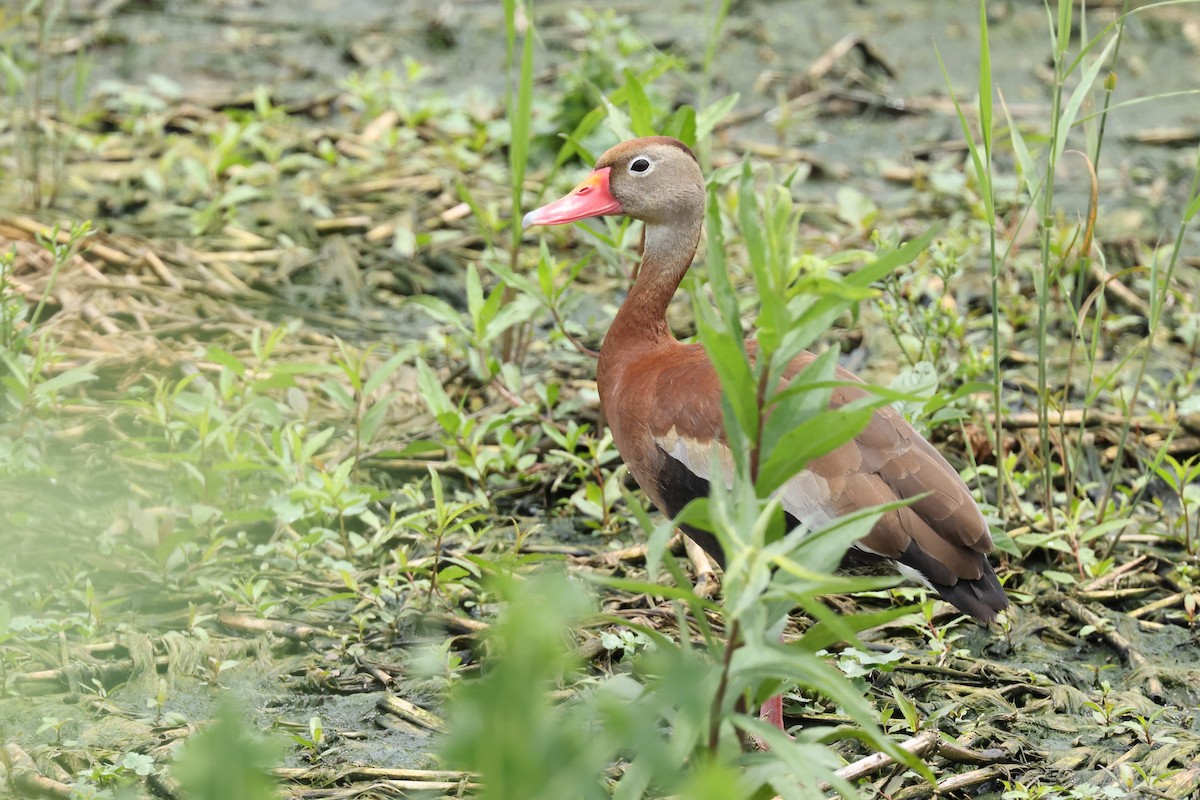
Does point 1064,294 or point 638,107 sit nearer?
point 1064,294

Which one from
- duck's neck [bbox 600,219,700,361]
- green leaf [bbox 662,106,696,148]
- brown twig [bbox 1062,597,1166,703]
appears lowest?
brown twig [bbox 1062,597,1166,703]

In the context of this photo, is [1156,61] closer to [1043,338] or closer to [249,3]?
[1043,338]

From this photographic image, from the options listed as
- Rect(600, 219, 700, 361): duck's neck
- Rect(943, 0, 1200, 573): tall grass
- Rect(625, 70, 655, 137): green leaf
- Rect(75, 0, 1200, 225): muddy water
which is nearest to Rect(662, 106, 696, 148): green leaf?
Rect(625, 70, 655, 137): green leaf

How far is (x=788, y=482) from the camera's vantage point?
130 inches

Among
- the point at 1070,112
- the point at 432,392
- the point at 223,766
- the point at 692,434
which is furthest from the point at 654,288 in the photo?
the point at 223,766

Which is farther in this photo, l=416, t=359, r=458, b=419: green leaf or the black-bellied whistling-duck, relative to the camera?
l=416, t=359, r=458, b=419: green leaf

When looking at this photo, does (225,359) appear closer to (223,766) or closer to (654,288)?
(654,288)

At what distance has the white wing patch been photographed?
3.26 metres

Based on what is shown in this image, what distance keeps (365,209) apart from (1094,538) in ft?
11.1

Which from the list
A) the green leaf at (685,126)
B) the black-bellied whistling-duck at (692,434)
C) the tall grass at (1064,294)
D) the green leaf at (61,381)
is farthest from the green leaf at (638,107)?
the green leaf at (61,381)

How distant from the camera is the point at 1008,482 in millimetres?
4062

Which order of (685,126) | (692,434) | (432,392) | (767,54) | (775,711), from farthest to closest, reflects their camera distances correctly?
(767,54) < (432,392) < (685,126) < (692,434) < (775,711)

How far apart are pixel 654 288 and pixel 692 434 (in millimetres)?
681

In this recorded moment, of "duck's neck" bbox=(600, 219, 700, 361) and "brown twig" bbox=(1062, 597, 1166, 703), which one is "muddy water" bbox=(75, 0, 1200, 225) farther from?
"brown twig" bbox=(1062, 597, 1166, 703)
